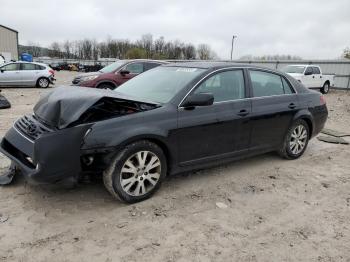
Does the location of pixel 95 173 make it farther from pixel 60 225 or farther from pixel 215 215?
pixel 215 215

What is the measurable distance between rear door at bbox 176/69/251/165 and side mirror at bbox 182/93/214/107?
80mm

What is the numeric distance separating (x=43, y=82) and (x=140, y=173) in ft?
51.6

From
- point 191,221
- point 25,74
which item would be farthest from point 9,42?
point 191,221

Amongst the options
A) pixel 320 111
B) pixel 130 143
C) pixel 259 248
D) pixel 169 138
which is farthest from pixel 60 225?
pixel 320 111

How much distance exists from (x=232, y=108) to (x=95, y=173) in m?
2.04

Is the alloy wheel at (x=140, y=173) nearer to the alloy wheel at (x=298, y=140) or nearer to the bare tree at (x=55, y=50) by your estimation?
the alloy wheel at (x=298, y=140)

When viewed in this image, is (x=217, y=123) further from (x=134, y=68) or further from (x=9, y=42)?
(x=9, y=42)

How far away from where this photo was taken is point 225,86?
15.0 feet

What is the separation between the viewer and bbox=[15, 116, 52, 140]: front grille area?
3524mm

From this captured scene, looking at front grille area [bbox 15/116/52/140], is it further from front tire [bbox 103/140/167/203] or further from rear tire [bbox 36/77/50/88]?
rear tire [bbox 36/77/50/88]

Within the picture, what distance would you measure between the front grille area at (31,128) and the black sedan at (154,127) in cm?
2

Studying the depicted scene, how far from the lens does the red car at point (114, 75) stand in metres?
11.3

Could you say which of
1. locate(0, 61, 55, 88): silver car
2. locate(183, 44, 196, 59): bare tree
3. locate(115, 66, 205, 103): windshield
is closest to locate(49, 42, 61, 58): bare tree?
locate(183, 44, 196, 59): bare tree

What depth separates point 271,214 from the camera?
12.0 feet
